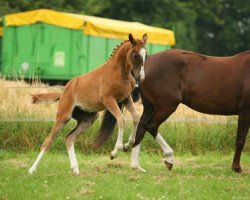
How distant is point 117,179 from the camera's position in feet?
29.9

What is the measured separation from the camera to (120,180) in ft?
29.7

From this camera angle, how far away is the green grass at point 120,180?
8141mm

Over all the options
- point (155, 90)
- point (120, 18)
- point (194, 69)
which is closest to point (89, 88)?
point (155, 90)

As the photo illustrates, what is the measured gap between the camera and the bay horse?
9.36m

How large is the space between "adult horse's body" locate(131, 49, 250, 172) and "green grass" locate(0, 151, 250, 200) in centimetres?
54

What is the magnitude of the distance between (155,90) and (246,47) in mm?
37816

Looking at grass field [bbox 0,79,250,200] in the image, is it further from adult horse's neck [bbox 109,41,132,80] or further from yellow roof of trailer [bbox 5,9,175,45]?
yellow roof of trailer [bbox 5,9,175,45]

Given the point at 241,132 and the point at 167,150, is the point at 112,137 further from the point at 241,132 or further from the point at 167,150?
the point at 241,132

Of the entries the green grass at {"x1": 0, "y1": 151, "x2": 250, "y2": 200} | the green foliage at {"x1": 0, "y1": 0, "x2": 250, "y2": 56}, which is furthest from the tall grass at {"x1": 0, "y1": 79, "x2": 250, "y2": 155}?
the green foliage at {"x1": 0, "y1": 0, "x2": 250, "y2": 56}

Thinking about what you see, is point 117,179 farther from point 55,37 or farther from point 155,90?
point 55,37

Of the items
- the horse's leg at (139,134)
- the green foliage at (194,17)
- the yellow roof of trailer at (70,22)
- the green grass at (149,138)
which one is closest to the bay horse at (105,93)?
the horse's leg at (139,134)

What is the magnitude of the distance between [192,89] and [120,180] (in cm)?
208

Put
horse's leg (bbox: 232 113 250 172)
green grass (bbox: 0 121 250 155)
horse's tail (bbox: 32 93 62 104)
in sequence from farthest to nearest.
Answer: green grass (bbox: 0 121 250 155), horse's tail (bbox: 32 93 62 104), horse's leg (bbox: 232 113 250 172)

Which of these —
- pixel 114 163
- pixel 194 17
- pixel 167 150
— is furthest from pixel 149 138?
pixel 194 17
